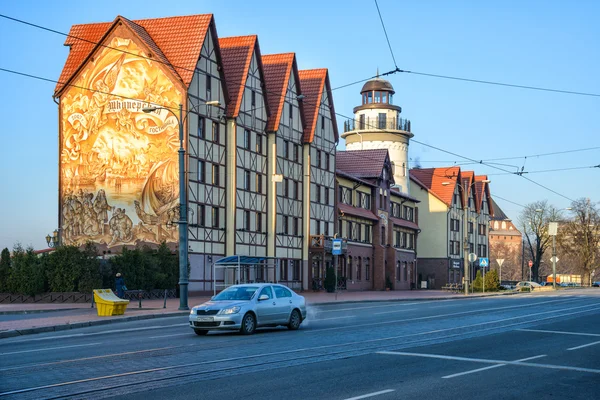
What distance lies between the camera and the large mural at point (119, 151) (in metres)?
45.5

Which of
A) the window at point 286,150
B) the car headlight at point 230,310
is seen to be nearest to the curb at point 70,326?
the car headlight at point 230,310

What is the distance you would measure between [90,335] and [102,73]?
91.0 ft

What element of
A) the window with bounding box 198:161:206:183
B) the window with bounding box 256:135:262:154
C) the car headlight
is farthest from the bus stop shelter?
the car headlight

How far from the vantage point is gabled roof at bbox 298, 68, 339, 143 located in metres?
59.7

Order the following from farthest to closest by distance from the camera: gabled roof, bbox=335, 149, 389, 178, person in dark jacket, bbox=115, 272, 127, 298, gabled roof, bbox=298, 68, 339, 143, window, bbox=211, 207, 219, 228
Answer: gabled roof, bbox=335, 149, 389, 178 → gabled roof, bbox=298, 68, 339, 143 → window, bbox=211, 207, 219, 228 → person in dark jacket, bbox=115, 272, 127, 298

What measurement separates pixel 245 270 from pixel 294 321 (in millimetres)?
27932

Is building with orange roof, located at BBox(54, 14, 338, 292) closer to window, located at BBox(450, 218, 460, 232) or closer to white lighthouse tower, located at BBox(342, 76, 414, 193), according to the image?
white lighthouse tower, located at BBox(342, 76, 414, 193)

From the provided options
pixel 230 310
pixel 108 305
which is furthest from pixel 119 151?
pixel 230 310

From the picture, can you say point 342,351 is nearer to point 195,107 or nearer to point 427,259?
point 195,107

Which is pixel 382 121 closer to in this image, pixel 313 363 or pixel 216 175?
pixel 216 175

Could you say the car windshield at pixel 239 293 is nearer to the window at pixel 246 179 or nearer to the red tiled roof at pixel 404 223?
the window at pixel 246 179

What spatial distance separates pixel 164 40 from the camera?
4791cm

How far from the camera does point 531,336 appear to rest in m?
20.9

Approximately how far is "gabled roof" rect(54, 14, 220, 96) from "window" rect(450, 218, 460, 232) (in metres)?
46.9
